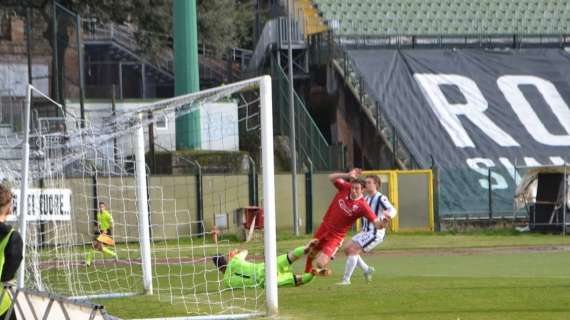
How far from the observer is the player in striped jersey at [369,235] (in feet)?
63.3

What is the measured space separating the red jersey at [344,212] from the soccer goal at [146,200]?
1.35 meters

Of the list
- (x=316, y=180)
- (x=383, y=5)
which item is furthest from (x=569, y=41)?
(x=316, y=180)

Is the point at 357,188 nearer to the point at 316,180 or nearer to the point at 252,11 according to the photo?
the point at 316,180

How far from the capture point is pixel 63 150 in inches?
844

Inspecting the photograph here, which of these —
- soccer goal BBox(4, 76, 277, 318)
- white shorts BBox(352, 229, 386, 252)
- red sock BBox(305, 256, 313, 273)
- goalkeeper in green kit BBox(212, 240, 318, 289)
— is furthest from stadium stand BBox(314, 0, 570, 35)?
goalkeeper in green kit BBox(212, 240, 318, 289)

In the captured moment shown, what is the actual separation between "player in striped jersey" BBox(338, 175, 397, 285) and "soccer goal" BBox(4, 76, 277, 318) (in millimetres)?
1776

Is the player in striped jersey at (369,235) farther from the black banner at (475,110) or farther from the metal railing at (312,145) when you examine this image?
the black banner at (475,110)

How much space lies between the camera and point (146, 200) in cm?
1866

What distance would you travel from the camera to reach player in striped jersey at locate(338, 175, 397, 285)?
19.3 meters

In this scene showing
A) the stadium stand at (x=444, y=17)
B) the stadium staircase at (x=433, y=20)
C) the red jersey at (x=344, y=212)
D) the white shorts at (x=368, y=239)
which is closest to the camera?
the red jersey at (x=344, y=212)

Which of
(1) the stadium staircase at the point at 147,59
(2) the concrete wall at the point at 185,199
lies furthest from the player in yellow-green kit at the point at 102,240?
(1) the stadium staircase at the point at 147,59

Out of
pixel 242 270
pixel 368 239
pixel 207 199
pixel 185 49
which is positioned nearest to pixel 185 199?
pixel 207 199

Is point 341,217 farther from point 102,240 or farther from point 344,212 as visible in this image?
point 102,240

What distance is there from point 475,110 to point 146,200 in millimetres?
27341
